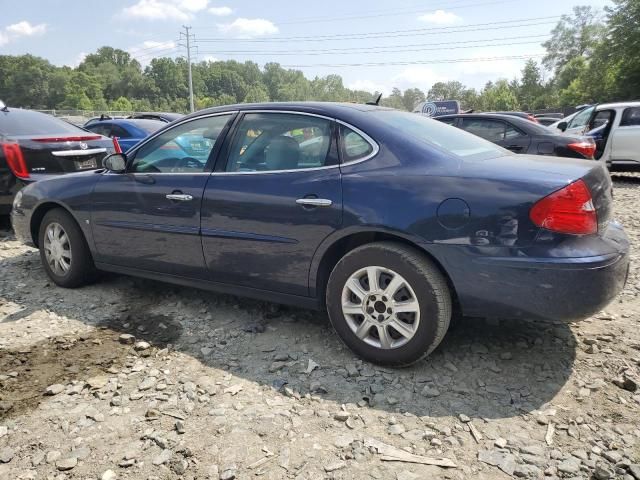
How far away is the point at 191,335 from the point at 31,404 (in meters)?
1.06

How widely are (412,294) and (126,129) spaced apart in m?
8.84

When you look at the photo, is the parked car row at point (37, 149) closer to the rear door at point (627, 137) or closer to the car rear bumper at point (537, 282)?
the car rear bumper at point (537, 282)

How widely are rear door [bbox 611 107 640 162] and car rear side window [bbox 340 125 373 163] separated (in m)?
9.51

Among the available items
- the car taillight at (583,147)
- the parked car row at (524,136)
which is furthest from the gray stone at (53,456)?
the car taillight at (583,147)

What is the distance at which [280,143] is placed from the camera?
3326 mm

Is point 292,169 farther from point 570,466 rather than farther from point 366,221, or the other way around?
point 570,466

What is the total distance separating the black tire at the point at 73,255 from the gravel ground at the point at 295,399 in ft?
1.41

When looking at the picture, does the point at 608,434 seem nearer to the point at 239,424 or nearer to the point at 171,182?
the point at 239,424

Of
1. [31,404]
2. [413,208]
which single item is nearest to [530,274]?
[413,208]

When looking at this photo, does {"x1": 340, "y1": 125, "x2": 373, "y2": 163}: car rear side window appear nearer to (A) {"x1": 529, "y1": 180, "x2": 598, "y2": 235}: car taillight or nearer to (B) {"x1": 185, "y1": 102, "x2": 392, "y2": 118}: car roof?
(B) {"x1": 185, "y1": 102, "x2": 392, "y2": 118}: car roof

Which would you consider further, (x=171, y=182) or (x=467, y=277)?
(x=171, y=182)

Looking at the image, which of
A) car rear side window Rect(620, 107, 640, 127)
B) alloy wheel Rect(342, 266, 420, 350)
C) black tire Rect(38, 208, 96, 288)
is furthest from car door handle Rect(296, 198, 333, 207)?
car rear side window Rect(620, 107, 640, 127)

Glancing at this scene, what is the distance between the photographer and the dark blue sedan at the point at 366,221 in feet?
8.46

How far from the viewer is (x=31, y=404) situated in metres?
2.71
